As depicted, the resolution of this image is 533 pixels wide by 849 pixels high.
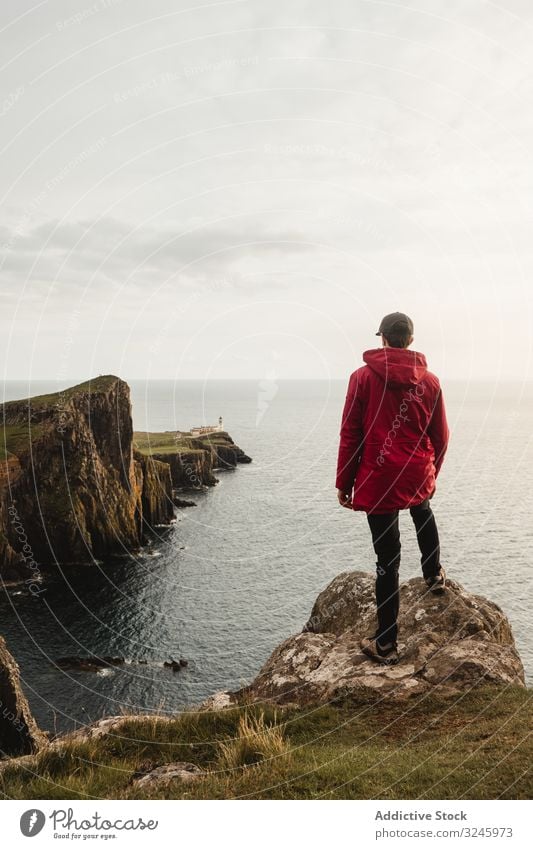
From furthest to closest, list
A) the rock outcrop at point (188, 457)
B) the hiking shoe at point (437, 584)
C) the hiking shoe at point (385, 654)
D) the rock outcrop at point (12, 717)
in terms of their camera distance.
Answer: the rock outcrop at point (188, 457)
the rock outcrop at point (12, 717)
the hiking shoe at point (437, 584)
the hiking shoe at point (385, 654)

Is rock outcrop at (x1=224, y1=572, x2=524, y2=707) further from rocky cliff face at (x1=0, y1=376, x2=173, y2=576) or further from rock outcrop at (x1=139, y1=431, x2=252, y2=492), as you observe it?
rock outcrop at (x1=139, y1=431, x2=252, y2=492)

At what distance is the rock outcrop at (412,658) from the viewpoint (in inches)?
308

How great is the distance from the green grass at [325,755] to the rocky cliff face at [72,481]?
61.2m

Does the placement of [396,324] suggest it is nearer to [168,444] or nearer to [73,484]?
[73,484]

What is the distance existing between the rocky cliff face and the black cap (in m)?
63.7

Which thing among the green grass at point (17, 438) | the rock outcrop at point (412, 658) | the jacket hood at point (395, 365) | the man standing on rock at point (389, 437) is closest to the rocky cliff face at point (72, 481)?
the green grass at point (17, 438)

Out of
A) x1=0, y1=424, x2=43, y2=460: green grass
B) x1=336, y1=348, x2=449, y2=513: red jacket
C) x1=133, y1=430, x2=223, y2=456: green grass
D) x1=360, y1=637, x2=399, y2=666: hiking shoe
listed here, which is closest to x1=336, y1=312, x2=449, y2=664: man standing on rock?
x1=336, y1=348, x2=449, y2=513: red jacket

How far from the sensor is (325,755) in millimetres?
6133

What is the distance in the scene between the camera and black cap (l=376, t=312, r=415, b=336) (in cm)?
733

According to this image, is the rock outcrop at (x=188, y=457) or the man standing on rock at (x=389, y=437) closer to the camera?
the man standing on rock at (x=389, y=437)

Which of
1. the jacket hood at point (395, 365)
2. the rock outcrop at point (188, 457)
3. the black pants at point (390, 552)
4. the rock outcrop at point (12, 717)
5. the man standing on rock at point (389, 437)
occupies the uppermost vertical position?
the jacket hood at point (395, 365)

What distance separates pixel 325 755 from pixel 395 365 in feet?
15.5

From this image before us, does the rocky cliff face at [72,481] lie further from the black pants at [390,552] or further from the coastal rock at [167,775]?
the black pants at [390,552]
